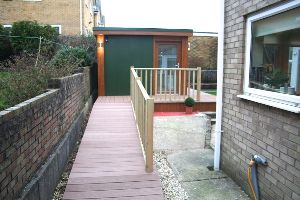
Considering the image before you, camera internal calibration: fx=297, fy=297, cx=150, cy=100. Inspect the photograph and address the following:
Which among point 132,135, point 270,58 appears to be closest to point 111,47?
point 132,135

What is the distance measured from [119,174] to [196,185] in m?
1.06

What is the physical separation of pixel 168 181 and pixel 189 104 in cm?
463

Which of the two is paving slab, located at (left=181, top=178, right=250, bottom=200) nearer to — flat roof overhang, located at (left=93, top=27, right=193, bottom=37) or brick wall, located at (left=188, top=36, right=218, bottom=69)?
flat roof overhang, located at (left=93, top=27, right=193, bottom=37)

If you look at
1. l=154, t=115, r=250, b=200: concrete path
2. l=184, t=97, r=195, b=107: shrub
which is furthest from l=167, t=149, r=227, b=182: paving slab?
l=184, t=97, r=195, b=107: shrub

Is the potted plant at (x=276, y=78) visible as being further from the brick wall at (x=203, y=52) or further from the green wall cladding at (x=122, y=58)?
the brick wall at (x=203, y=52)

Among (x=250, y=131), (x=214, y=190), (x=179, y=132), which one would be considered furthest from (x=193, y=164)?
(x=179, y=132)

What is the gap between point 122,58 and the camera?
1021cm

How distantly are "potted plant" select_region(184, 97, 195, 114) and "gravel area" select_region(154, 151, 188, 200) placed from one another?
11.4ft

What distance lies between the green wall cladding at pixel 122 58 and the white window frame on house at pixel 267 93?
6.58 m

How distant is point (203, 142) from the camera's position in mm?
6102

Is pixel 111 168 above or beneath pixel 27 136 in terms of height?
beneath

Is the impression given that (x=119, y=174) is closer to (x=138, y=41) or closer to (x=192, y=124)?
(x=192, y=124)

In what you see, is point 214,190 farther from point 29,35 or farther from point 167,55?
point 29,35

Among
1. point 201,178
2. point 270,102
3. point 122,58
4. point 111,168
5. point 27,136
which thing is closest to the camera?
point 27,136
